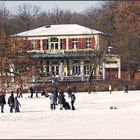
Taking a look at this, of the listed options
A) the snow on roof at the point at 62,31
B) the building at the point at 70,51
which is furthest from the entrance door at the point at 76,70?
the snow on roof at the point at 62,31

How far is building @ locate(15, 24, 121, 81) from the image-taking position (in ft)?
257

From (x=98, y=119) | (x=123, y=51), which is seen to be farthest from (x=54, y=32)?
(x=98, y=119)

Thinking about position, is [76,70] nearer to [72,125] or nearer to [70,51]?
[70,51]

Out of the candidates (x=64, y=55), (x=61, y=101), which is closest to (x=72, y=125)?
(x=61, y=101)

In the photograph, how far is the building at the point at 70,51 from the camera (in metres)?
78.2

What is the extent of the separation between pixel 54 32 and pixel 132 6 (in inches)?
553

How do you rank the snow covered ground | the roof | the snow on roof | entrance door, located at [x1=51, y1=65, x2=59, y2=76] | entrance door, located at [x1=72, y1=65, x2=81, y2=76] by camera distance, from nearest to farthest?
the snow covered ground, the roof, entrance door, located at [x1=72, y1=65, x2=81, y2=76], entrance door, located at [x1=51, y1=65, x2=59, y2=76], the snow on roof

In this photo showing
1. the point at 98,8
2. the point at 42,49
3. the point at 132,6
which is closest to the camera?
the point at 42,49

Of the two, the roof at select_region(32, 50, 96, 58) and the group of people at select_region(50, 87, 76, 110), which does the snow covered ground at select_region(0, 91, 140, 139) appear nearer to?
the group of people at select_region(50, 87, 76, 110)

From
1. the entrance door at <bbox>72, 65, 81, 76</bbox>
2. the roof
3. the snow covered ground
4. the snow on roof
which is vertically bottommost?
the entrance door at <bbox>72, 65, 81, 76</bbox>

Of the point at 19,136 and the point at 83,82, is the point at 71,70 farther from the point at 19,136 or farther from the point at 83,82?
the point at 19,136

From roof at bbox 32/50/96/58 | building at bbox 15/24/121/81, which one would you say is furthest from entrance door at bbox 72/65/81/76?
roof at bbox 32/50/96/58

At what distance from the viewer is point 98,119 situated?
102 ft

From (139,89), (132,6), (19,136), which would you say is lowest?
(139,89)
